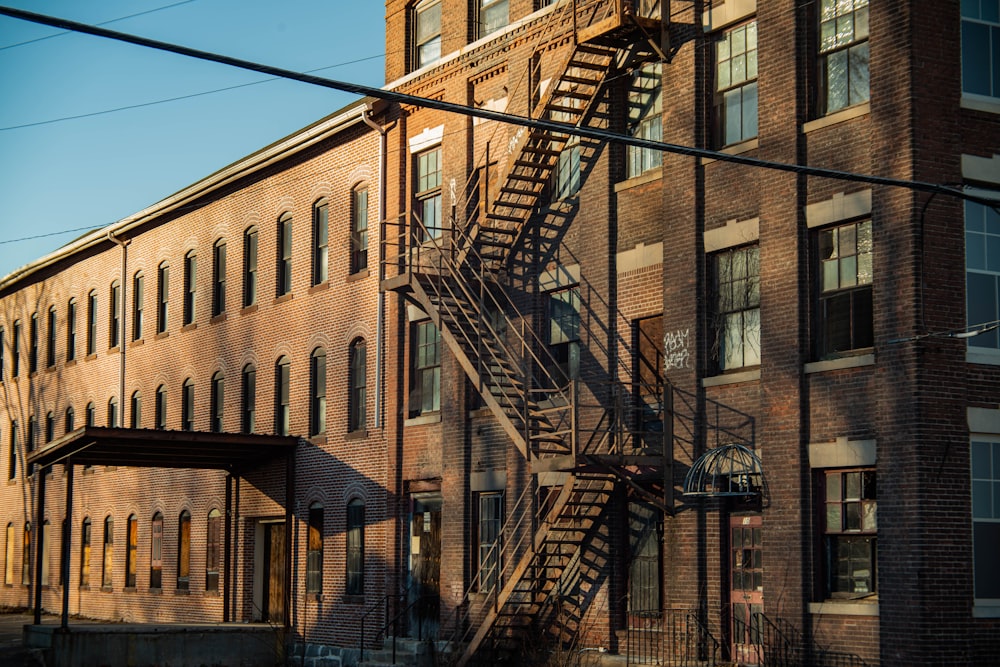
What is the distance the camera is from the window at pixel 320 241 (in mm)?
32562

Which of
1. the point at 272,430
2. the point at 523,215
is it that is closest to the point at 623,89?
the point at 523,215

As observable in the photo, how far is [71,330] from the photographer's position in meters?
46.9

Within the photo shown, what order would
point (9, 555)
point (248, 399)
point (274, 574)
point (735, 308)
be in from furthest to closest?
1. point (9, 555)
2. point (248, 399)
3. point (274, 574)
4. point (735, 308)

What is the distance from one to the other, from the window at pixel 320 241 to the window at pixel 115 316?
500 inches

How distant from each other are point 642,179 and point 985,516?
7.93 m

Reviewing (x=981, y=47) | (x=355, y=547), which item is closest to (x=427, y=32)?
(x=355, y=547)

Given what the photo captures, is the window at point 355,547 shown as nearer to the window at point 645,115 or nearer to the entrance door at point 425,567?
the entrance door at point 425,567

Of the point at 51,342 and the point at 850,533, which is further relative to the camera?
the point at 51,342

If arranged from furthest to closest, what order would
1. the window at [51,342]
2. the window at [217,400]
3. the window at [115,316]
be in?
the window at [51,342] → the window at [115,316] → the window at [217,400]

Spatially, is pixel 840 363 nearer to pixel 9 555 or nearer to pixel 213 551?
pixel 213 551

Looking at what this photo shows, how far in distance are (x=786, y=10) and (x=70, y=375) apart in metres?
32.7

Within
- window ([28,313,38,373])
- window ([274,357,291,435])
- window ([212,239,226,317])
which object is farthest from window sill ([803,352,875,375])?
window ([28,313,38,373])

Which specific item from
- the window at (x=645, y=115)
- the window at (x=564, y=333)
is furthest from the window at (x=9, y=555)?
the window at (x=645, y=115)

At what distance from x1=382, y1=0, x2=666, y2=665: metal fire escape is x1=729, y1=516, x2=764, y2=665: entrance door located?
2.14 metres
